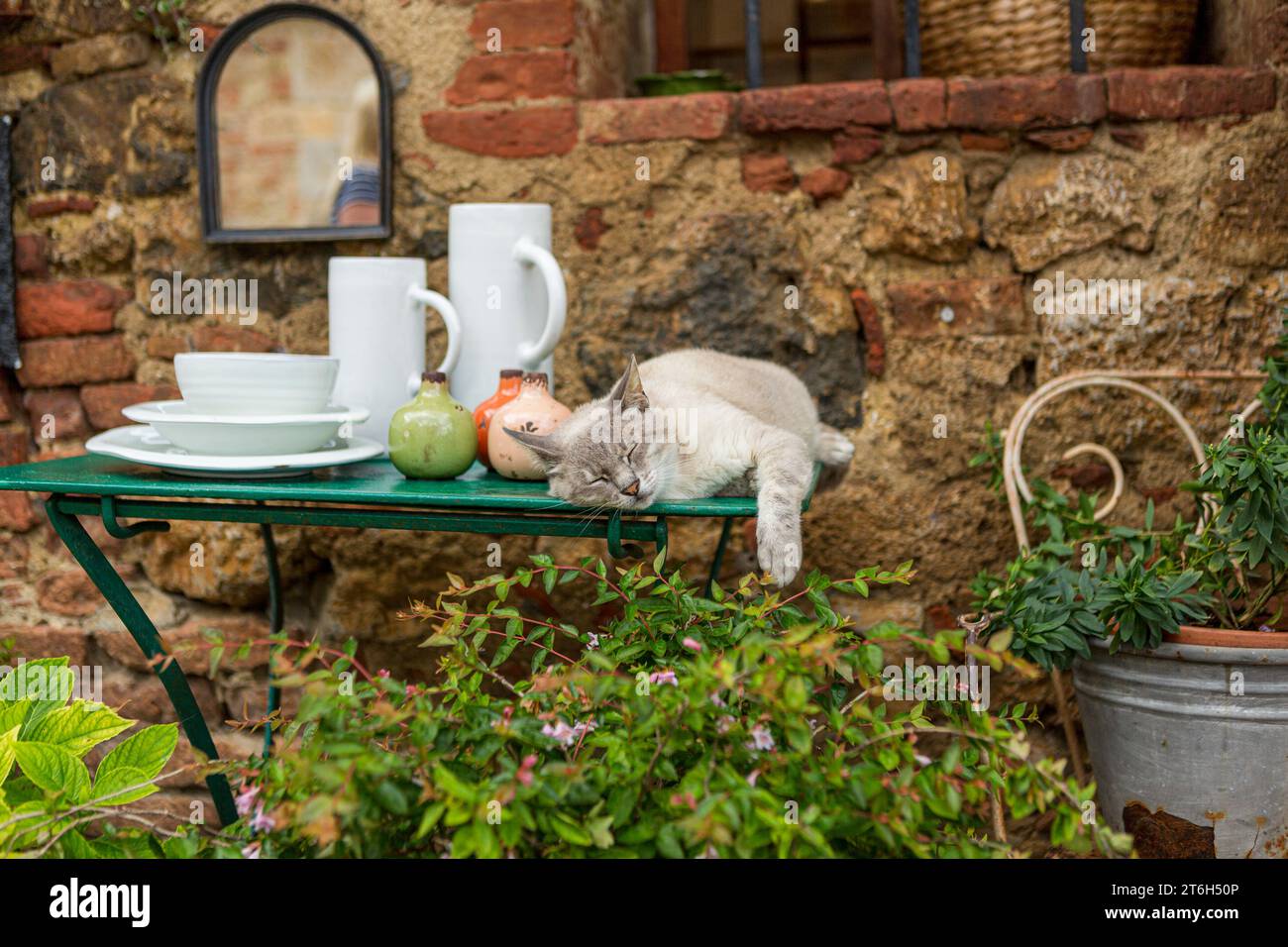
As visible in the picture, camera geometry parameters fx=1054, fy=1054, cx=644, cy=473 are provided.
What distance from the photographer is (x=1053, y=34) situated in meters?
2.40

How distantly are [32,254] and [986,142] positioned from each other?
7.67ft

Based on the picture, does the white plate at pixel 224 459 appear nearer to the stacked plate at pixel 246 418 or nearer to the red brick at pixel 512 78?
the stacked plate at pixel 246 418

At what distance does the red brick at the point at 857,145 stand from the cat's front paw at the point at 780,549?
106 centimetres

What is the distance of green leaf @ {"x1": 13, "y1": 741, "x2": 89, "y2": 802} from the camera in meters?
1.41

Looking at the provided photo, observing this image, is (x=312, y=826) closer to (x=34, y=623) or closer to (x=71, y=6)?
(x=34, y=623)

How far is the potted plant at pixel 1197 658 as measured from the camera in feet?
5.93

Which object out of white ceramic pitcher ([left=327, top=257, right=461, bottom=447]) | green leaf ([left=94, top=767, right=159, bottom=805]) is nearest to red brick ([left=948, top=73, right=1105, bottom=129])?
white ceramic pitcher ([left=327, top=257, right=461, bottom=447])

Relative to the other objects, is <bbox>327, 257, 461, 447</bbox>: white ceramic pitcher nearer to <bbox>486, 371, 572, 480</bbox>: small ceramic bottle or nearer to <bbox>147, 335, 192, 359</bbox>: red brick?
<bbox>486, 371, 572, 480</bbox>: small ceramic bottle

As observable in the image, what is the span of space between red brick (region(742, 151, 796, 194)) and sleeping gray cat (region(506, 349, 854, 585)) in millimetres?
484

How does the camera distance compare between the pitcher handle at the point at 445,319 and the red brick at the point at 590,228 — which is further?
the red brick at the point at 590,228

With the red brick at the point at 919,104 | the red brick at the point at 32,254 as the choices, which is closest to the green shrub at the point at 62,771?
the red brick at the point at 32,254

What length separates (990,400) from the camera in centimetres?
236

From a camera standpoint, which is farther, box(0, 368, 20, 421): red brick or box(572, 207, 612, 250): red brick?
box(0, 368, 20, 421): red brick

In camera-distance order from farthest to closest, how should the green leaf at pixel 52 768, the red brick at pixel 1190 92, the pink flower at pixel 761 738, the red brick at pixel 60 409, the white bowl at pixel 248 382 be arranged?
the red brick at pixel 60 409 → the red brick at pixel 1190 92 → the white bowl at pixel 248 382 → the green leaf at pixel 52 768 → the pink flower at pixel 761 738
